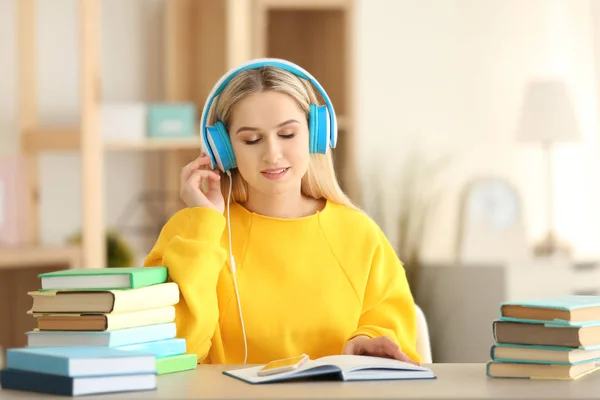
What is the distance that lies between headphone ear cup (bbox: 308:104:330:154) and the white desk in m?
0.54

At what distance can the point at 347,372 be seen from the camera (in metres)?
1.31

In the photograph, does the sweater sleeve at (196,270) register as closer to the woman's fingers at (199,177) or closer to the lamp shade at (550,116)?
the woman's fingers at (199,177)

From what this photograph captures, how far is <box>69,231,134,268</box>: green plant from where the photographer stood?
3704 mm

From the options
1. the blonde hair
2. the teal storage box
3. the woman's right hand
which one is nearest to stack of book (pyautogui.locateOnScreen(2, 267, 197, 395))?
the woman's right hand

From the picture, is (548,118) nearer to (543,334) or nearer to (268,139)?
(268,139)

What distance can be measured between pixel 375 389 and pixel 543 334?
26 cm

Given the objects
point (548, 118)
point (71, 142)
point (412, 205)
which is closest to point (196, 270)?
point (71, 142)

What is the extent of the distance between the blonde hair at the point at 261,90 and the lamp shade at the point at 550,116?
2.77 meters

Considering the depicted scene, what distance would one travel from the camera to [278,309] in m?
1.69

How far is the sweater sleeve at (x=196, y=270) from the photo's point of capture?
59.8 inches

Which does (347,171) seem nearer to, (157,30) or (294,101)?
(157,30)

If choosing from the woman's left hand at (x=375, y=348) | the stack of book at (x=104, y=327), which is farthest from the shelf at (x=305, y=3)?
the stack of book at (x=104, y=327)

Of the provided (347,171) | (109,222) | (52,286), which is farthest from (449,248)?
(52,286)

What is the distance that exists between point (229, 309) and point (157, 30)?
104 inches
